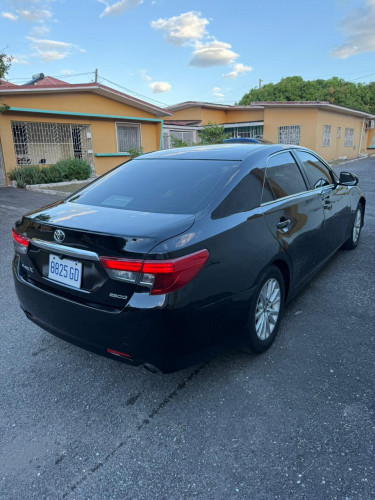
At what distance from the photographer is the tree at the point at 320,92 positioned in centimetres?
4175

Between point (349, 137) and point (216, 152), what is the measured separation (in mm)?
27519

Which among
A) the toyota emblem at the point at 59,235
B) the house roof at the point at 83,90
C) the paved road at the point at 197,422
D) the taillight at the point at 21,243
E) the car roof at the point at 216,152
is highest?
the house roof at the point at 83,90

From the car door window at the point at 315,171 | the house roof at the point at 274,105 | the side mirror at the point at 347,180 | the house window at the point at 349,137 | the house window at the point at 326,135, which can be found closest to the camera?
the car door window at the point at 315,171

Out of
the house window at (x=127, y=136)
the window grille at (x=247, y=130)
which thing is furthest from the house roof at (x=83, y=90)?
the window grille at (x=247, y=130)

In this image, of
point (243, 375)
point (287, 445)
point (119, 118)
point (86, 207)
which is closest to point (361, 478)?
point (287, 445)

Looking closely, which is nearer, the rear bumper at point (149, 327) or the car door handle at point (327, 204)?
the rear bumper at point (149, 327)

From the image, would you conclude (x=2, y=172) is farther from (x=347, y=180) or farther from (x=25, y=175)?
(x=347, y=180)

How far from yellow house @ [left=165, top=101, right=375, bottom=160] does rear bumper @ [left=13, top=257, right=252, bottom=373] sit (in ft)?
63.9

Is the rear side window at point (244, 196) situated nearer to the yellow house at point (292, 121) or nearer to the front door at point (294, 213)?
the front door at point (294, 213)

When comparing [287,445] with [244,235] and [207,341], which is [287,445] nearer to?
[207,341]

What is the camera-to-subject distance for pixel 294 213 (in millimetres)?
3068

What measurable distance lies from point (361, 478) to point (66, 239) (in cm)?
199

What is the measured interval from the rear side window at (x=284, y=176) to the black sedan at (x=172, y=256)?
18 millimetres

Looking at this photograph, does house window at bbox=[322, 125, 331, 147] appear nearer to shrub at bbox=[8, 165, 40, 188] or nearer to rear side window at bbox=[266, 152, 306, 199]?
shrub at bbox=[8, 165, 40, 188]
